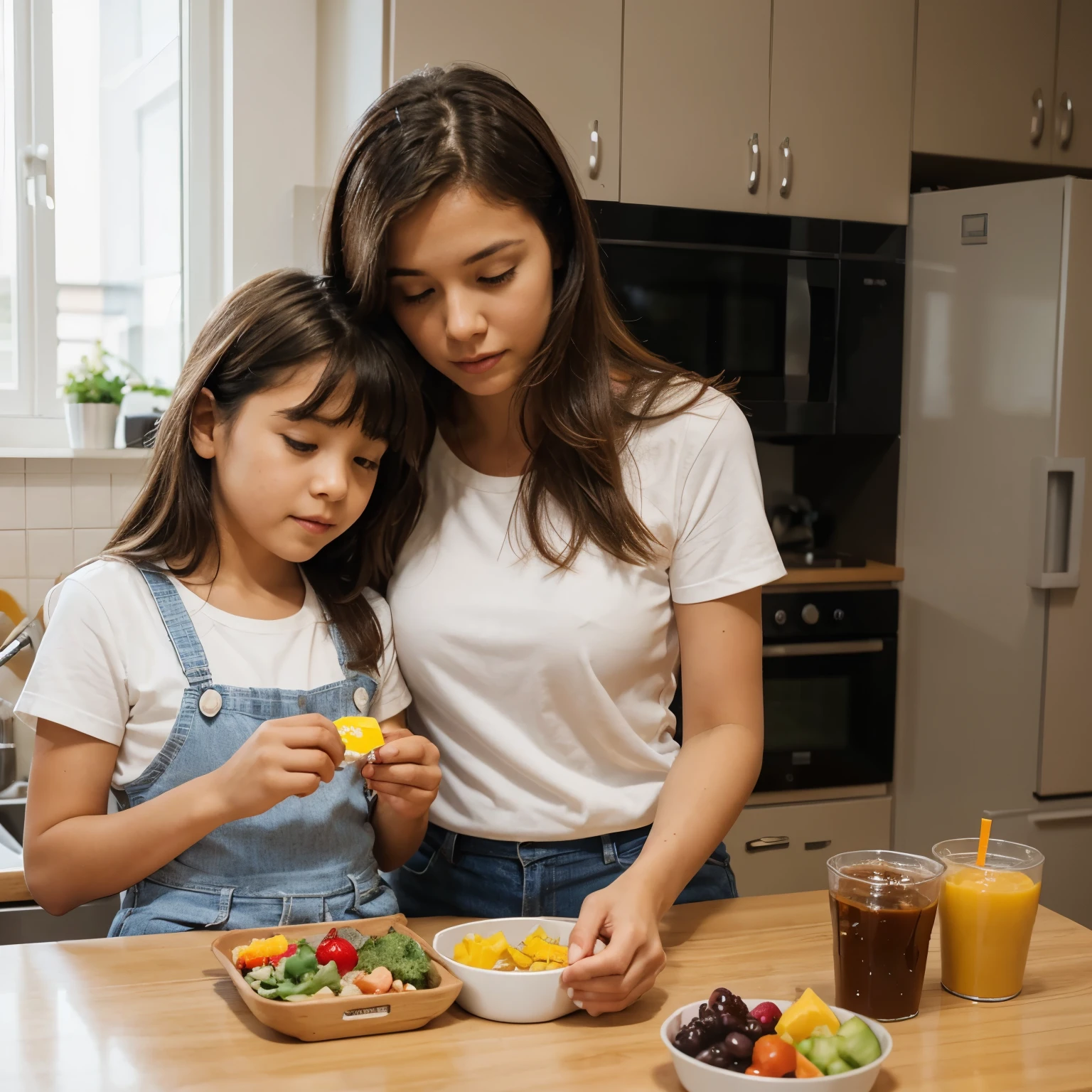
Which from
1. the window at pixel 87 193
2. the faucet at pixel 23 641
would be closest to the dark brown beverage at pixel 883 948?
the faucet at pixel 23 641

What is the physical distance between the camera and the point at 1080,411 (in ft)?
8.54

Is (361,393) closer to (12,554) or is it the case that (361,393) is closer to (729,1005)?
(729,1005)

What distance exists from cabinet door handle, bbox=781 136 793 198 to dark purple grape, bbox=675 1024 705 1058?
2216 millimetres

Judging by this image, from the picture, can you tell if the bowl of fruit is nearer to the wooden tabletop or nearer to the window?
the wooden tabletop

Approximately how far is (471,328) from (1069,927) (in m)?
0.80

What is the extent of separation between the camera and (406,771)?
1082mm

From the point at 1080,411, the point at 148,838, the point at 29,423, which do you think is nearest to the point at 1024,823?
the point at 1080,411

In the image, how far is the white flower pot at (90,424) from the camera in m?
2.46

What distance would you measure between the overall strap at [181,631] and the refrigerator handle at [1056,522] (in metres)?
2.02

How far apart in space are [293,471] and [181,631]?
189mm

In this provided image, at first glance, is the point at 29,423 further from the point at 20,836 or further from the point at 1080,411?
the point at 1080,411

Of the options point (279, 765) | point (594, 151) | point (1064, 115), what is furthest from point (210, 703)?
point (1064, 115)

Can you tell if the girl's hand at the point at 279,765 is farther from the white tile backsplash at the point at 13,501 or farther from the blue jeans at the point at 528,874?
the white tile backsplash at the point at 13,501

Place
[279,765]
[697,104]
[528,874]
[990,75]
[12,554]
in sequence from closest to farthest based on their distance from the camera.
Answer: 1. [279,765]
2. [528,874]
3. [12,554]
4. [697,104]
5. [990,75]
